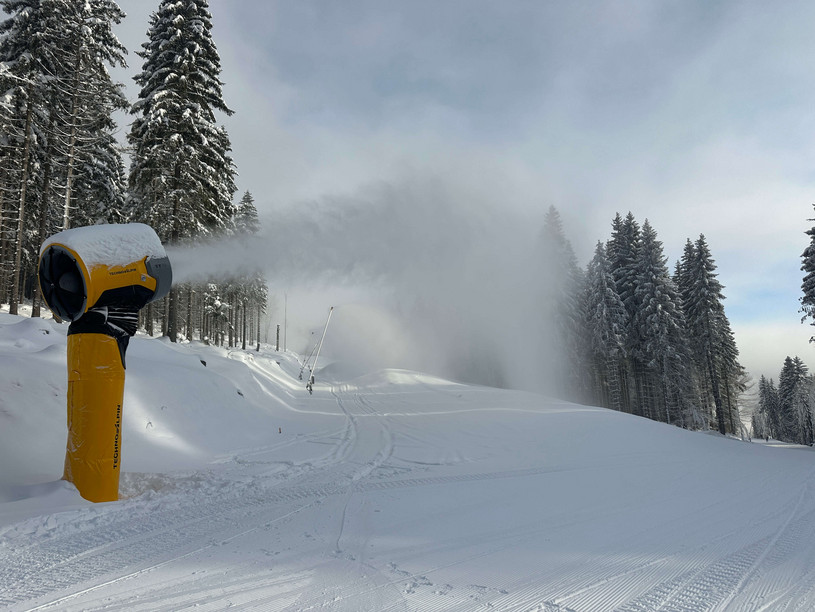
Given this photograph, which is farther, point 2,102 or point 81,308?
point 2,102

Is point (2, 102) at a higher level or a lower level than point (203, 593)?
higher

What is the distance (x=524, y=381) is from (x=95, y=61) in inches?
1362

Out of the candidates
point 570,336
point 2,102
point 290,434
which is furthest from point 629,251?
point 2,102

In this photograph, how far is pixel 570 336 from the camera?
34.3 meters

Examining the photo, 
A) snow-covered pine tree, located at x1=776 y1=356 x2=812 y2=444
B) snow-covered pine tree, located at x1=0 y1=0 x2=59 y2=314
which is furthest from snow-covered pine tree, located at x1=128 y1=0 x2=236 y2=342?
snow-covered pine tree, located at x1=776 y1=356 x2=812 y2=444

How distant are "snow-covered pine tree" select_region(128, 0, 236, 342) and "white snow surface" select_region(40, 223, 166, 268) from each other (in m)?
13.5

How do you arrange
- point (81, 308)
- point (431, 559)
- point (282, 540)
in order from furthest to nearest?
point (81, 308)
point (282, 540)
point (431, 559)

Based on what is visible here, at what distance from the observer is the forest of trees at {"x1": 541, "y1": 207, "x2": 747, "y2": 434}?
33.3 m

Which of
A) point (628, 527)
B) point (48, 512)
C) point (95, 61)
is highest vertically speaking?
point (95, 61)

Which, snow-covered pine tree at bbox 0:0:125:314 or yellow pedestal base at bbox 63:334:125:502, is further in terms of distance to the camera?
snow-covered pine tree at bbox 0:0:125:314

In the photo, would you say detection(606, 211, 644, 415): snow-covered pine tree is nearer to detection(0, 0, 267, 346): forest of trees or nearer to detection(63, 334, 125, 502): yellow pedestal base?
detection(0, 0, 267, 346): forest of trees

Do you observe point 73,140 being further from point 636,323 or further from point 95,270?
point 636,323

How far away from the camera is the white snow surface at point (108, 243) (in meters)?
5.13

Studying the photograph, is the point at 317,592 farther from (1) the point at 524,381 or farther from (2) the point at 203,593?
(1) the point at 524,381
